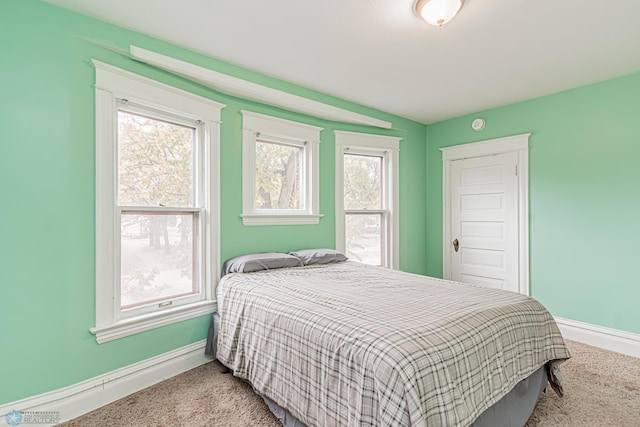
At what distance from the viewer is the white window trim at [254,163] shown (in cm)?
284

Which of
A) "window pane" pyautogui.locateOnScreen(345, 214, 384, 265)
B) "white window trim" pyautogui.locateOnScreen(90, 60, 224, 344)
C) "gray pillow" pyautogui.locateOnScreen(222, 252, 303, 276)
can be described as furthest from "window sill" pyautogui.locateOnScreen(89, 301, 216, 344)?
"window pane" pyautogui.locateOnScreen(345, 214, 384, 265)

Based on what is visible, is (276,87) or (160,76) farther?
(276,87)

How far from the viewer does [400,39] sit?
2227 millimetres

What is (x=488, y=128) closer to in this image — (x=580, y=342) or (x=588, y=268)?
(x=588, y=268)

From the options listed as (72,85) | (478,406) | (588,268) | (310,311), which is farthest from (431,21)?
(588,268)

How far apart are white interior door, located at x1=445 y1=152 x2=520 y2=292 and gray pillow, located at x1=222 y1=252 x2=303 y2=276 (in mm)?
2370

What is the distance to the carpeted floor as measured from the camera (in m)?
1.82

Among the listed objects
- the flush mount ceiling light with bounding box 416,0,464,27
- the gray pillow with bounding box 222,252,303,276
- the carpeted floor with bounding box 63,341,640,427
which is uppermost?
the flush mount ceiling light with bounding box 416,0,464,27

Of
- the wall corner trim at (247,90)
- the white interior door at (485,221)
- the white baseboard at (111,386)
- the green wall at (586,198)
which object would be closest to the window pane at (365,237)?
the white interior door at (485,221)

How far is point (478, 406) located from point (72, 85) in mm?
2815

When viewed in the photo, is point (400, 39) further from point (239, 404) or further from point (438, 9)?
point (239, 404)

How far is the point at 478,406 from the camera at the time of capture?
1322 mm

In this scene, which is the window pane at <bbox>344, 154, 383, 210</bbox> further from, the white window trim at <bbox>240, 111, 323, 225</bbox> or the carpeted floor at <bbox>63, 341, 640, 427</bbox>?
the carpeted floor at <bbox>63, 341, 640, 427</bbox>

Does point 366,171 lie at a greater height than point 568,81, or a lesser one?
lesser
